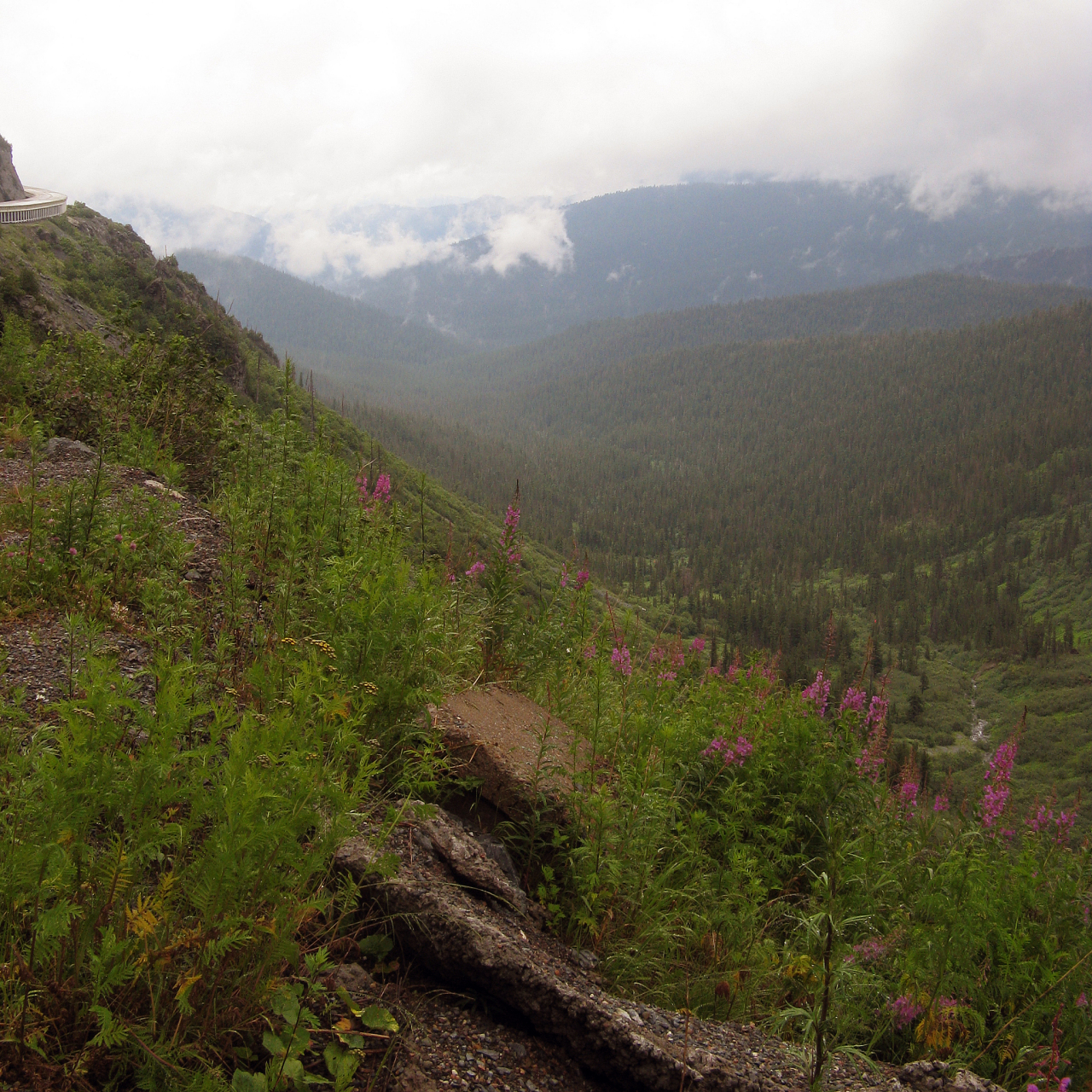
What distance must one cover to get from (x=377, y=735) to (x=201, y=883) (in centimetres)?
143

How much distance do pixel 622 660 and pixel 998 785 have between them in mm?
3654

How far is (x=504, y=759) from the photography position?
366 centimetres

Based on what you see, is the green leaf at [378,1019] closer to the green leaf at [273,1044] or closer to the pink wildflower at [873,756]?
the green leaf at [273,1044]

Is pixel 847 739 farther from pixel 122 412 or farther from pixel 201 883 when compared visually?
pixel 122 412

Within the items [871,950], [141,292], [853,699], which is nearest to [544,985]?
[871,950]

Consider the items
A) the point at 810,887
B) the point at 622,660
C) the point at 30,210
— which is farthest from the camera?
the point at 30,210

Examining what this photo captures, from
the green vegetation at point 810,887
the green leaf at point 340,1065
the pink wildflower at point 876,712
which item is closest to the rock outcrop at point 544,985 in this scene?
the green vegetation at point 810,887

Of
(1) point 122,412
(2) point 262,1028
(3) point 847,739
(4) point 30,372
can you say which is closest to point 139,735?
(2) point 262,1028

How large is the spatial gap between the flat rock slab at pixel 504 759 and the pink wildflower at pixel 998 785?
436 cm

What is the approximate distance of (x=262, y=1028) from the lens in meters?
2.03

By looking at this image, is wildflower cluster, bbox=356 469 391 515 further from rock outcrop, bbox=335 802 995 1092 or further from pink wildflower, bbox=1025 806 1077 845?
pink wildflower, bbox=1025 806 1077 845

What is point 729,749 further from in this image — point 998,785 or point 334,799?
point 334,799

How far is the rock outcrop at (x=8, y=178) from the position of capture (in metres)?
56.7

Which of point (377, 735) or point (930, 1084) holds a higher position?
point (377, 735)
